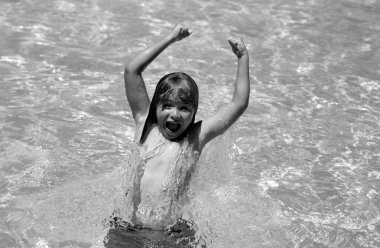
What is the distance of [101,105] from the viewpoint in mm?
6098


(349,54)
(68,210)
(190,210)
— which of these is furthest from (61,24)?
(190,210)

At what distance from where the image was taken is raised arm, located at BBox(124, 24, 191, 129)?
418cm

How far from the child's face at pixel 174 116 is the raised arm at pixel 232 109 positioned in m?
0.14

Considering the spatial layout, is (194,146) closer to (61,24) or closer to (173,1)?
(61,24)

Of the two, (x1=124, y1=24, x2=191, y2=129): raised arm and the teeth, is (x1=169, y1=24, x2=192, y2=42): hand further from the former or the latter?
the teeth

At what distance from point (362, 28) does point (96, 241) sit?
495cm

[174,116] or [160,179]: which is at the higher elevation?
[174,116]

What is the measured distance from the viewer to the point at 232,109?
421cm

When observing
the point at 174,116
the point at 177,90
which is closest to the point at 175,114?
the point at 174,116

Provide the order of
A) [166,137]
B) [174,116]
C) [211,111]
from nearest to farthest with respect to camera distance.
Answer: [174,116], [166,137], [211,111]

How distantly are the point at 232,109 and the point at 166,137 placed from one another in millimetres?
415

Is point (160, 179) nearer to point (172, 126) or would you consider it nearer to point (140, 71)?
point (172, 126)

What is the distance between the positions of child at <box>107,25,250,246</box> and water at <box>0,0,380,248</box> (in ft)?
0.94

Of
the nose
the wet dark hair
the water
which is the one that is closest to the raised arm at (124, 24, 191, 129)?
the wet dark hair
